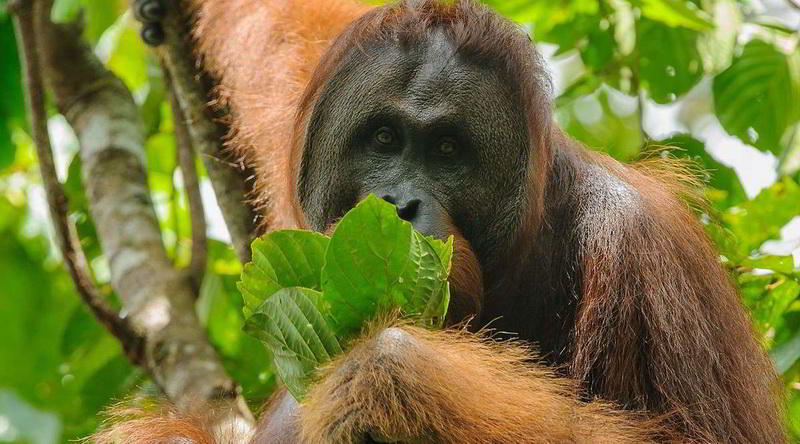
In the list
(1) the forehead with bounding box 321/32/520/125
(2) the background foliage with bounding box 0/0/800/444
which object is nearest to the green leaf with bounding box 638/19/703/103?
(2) the background foliage with bounding box 0/0/800/444

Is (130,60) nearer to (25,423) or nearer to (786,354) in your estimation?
(25,423)

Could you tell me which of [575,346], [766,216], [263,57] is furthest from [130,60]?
[575,346]

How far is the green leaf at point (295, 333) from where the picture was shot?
2918mm

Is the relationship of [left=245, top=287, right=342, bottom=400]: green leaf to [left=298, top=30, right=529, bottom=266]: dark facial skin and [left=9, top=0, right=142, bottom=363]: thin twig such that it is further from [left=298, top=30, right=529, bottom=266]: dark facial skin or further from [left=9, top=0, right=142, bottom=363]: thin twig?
[left=9, top=0, right=142, bottom=363]: thin twig

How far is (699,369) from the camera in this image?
11.3ft

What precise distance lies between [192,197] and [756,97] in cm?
264

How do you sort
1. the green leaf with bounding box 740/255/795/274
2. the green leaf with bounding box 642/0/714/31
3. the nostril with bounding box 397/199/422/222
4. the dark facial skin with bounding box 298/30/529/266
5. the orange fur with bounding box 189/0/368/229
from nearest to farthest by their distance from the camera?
the nostril with bounding box 397/199/422/222, the dark facial skin with bounding box 298/30/529/266, the green leaf with bounding box 740/255/795/274, the green leaf with bounding box 642/0/714/31, the orange fur with bounding box 189/0/368/229

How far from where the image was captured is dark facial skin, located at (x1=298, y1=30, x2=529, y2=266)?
3.65m

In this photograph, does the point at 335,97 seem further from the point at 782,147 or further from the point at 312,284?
the point at 782,147

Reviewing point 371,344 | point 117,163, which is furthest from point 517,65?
point 117,163

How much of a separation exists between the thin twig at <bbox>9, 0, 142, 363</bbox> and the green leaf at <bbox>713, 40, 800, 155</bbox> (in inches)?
113

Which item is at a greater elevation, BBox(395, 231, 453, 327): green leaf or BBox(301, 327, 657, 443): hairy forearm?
BBox(395, 231, 453, 327): green leaf

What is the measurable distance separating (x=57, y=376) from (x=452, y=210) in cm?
340

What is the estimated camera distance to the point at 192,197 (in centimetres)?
523
